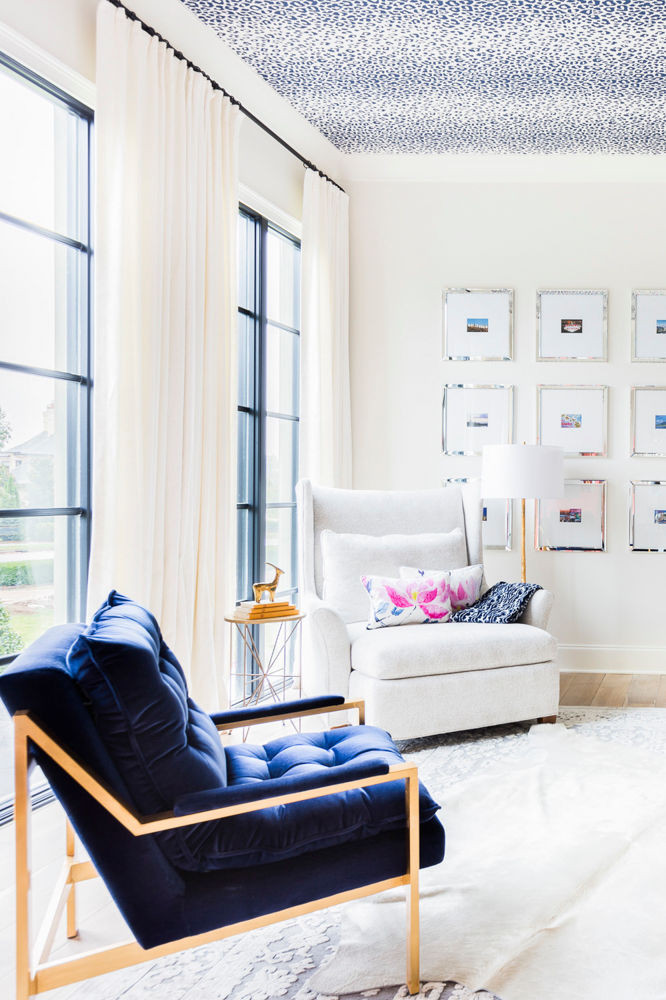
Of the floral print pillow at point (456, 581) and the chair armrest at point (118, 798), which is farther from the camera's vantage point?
the floral print pillow at point (456, 581)

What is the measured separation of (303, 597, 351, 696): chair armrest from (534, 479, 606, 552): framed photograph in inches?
78.5

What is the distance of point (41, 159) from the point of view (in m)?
2.80

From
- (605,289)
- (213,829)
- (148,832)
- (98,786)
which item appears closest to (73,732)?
(98,786)

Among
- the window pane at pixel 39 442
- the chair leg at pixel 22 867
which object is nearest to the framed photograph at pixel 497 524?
the window pane at pixel 39 442

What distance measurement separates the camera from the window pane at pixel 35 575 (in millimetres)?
2674

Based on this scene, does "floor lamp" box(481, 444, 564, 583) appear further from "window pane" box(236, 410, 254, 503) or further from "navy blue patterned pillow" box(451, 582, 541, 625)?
"window pane" box(236, 410, 254, 503)

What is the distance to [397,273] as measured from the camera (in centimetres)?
508

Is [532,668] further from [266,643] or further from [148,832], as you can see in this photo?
[148,832]

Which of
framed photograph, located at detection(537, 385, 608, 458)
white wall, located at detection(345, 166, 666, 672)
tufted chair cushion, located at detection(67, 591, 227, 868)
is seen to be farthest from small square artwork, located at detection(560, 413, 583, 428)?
Answer: tufted chair cushion, located at detection(67, 591, 227, 868)

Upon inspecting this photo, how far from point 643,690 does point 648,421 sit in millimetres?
1644

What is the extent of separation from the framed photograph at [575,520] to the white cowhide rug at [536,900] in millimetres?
2055

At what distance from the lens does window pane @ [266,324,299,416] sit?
4.50 meters

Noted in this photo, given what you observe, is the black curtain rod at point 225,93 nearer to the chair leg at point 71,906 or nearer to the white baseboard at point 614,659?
the chair leg at point 71,906

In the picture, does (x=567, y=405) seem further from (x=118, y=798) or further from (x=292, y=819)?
(x=118, y=798)
